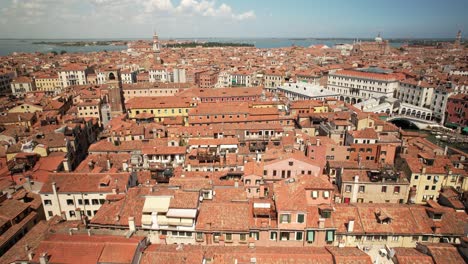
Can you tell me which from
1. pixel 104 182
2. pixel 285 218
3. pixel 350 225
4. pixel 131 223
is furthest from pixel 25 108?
pixel 350 225

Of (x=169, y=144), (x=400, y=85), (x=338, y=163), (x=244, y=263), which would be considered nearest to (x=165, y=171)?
(x=169, y=144)

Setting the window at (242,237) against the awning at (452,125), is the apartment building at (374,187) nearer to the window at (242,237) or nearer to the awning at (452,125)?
the window at (242,237)

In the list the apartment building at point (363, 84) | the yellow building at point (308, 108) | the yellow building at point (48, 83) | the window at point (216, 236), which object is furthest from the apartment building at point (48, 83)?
the window at point (216, 236)

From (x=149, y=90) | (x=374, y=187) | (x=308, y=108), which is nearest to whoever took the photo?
(x=374, y=187)

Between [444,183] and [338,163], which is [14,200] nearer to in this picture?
[338,163]

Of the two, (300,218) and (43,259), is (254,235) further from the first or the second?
(43,259)

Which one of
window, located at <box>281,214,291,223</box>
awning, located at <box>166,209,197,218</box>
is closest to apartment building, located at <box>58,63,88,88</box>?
awning, located at <box>166,209,197,218</box>

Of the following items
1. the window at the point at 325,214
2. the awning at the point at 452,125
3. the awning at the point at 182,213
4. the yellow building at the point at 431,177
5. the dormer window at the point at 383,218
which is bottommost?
the awning at the point at 452,125

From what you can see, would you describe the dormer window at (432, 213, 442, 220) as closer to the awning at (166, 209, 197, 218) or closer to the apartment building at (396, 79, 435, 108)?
the awning at (166, 209, 197, 218)
